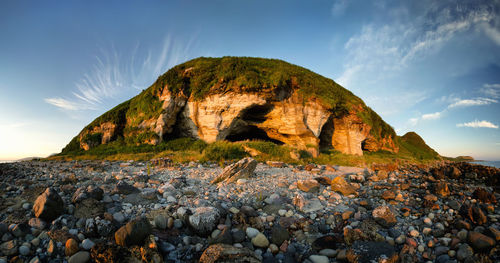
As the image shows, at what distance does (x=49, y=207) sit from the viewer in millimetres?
2752

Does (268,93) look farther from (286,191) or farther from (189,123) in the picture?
(286,191)

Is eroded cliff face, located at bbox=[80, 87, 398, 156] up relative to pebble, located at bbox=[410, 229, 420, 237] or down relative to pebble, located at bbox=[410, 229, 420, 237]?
up

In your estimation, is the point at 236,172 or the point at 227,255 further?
the point at 236,172

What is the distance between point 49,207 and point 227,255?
2.86 meters

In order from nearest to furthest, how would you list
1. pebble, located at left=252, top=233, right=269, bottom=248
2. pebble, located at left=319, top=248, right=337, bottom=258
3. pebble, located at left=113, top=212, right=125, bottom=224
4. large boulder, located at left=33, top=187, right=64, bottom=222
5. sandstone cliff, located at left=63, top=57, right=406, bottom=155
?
pebble, located at left=319, top=248, right=337, bottom=258 → pebble, located at left=252, top=233, right=269, bottom=248 → large boulder, located at left=33, top=187, right=64, bottom=222 → pebble, located at left=113, top=212, right=125, bottom=224 → sandstone cliff, located at left=63, top=57, right=406, bottom=155

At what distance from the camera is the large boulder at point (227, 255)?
203cm

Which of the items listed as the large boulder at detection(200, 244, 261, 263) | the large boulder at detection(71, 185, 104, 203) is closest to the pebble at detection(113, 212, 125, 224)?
the large boulder at detection(71, 185, 104, 203)

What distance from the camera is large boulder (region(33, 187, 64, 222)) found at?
2.69m

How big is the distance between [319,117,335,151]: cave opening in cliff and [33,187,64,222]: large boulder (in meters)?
21.5

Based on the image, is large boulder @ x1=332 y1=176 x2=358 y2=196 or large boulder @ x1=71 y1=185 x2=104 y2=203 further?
large boulder @ x1=332 y1=176 x2=358 y2=196

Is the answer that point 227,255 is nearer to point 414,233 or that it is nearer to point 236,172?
point 414,233

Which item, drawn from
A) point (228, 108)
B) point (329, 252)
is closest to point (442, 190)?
point (329, 252)

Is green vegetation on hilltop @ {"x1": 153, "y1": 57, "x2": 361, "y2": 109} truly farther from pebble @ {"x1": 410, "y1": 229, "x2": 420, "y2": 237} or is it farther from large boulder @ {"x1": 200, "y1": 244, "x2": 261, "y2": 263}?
large boulder @ {"x1": 200, "y1": 244, "x2": 261, "y2": 263}

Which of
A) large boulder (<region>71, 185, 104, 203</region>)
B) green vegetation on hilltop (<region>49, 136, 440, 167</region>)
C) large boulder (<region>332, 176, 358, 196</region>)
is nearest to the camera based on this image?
large boulder (<region>71, 185, 104, 203</region>)
